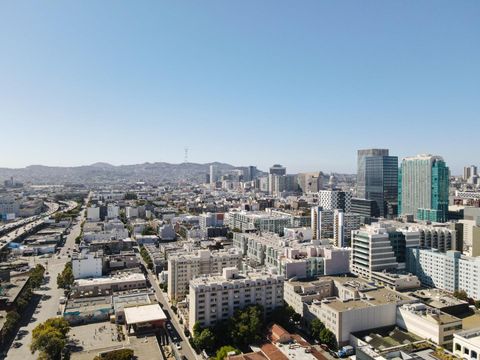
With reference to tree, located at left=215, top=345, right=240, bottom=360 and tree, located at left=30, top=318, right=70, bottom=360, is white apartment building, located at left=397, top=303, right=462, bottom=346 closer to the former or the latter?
tree, located at left=215, top=345, right=240, bottom=360

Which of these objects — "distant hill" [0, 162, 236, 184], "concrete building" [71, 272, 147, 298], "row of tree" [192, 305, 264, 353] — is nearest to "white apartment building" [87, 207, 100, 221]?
"concrete building" [71, 272, 147, 298]

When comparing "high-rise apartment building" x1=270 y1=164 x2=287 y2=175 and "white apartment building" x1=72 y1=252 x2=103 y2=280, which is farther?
"high-rise apartment building" x1=270 y1=164 x2=287 y2=175

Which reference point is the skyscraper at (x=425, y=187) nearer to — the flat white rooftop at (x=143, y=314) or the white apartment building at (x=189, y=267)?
the white apartment building at (x=189, y=267)

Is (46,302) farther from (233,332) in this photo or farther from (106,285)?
(233,332)

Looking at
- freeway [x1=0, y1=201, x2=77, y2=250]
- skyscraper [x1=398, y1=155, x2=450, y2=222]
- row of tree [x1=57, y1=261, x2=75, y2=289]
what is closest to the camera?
row of tree [x1=57, y1=261, x2=75, y2=289]

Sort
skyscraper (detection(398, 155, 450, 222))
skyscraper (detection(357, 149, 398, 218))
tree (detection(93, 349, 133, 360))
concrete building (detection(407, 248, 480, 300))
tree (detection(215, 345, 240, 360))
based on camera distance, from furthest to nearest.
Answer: skyscraper (detection(357, 149, 398, 218)), skyscraper (detection(398, 155, 450, 222)), concrete building (detection(407, 248, 480, 300)), tree (detection(215, 345, 240, 360)), tree (detection(93, 349, 133, 360))

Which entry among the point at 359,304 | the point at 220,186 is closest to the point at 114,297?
the point at 359,304

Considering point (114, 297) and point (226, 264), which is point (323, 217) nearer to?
point (226, 264)
